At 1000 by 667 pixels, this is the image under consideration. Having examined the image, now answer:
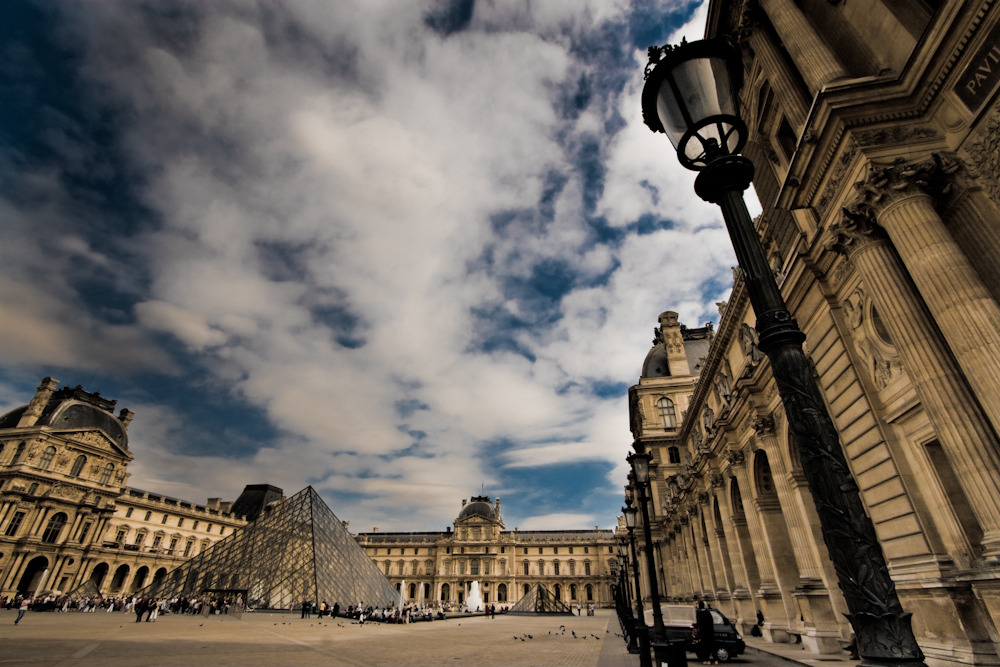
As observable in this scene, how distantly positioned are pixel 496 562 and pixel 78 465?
6131 centimetres

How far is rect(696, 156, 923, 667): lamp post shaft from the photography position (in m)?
2.03

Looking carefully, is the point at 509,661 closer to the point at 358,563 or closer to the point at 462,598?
the point at 358,563

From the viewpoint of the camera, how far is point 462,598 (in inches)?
3228

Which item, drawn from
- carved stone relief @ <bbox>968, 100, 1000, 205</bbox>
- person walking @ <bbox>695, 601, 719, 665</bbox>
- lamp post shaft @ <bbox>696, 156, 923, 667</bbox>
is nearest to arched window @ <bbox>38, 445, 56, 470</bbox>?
A: person walking @ <bbox>695, 601, 719, 665</bbox>

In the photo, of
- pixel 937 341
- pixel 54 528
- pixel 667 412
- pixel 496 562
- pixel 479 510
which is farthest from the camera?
pixel 479 510

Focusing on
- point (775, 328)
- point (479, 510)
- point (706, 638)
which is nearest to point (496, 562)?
point (479, 510)

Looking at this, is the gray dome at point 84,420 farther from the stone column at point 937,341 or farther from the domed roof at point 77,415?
the stone column at point 937,341

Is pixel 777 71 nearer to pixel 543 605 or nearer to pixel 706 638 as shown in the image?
pixel 706 638

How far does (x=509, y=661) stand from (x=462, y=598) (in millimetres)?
80779

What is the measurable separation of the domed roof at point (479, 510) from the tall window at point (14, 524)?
60.2 m

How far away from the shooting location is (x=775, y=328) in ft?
9.07

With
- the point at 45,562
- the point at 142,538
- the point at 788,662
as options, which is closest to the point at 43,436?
the point at 45,562

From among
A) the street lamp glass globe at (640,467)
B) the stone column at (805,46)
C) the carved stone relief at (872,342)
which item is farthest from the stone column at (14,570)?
the stone column at (805,46)

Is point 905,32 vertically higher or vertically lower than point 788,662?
higher
